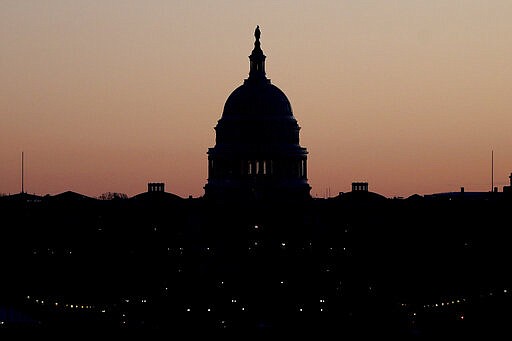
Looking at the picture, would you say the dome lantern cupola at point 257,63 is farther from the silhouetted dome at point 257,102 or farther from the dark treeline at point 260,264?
the dark treeline at point 260,264

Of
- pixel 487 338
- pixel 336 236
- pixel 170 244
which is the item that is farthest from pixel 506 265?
pixel 487 338

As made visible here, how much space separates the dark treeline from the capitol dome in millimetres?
11919

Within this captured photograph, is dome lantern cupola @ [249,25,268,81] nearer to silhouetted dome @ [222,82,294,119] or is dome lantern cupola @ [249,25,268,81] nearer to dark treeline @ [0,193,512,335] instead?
silhouetted dome @ [222,82,294,119]

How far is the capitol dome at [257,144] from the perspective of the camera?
618 ft

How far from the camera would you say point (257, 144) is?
190500 mm

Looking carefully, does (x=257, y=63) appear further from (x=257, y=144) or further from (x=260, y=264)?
(x=260, y=264)

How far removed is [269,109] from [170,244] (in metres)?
38.3

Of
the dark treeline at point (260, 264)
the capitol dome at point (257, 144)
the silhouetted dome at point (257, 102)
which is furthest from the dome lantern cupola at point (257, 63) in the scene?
the dark treeline at point (260, 264)

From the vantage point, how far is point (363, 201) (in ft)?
563

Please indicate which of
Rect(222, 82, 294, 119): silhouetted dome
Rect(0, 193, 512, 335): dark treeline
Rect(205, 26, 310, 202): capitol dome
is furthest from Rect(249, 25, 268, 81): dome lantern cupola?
Rect(0, 193, 512, 335): dark treeline

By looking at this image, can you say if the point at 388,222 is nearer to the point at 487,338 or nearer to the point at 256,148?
the point at 256,148

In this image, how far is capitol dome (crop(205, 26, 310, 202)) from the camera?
188250 millimetres

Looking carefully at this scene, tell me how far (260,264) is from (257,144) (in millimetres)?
46844

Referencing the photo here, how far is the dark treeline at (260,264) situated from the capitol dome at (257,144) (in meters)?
11.9
